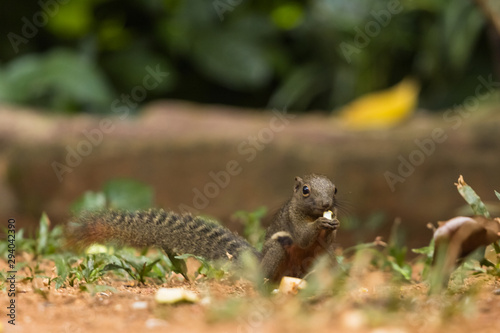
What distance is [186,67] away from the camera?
10594mm

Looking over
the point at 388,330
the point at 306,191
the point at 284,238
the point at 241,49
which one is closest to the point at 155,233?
the point at 284,238

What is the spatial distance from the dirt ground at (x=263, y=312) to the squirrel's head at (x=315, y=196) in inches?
13.7

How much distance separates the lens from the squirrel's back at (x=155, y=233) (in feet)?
11.3

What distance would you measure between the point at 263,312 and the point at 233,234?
114cm

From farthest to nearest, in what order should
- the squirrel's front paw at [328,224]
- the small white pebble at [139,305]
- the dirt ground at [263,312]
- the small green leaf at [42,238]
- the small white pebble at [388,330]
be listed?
1. the small green leaf at [42,238]
2. the squirrel's front paw at [328,224]
3. the small white pebble at [139,305]
4. the dirt ground at [263,312]
5. the small white pebble at [388,330]

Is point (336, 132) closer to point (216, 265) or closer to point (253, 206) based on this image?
point (253, 206)

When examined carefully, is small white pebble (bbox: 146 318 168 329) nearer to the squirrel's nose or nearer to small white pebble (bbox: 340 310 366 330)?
small white pebble (bbox: 340 310 366 330)

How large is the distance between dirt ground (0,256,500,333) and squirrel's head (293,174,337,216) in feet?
1.15

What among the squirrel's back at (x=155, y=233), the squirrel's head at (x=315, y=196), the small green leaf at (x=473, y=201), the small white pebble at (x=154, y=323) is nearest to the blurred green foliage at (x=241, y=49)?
the squirrel's back at (x=155, y=233)

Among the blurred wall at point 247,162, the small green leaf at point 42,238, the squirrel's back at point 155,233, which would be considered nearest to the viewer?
the squirrel's back at point 155,233

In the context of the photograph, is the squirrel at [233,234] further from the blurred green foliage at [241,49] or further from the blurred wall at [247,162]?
the blurred green foliage at [241,49]

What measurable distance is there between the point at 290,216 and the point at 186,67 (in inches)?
293

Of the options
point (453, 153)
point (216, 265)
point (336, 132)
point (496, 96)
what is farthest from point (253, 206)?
point (216, 265)

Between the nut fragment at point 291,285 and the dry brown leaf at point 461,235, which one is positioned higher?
the dry brown leaf at point 461,235
